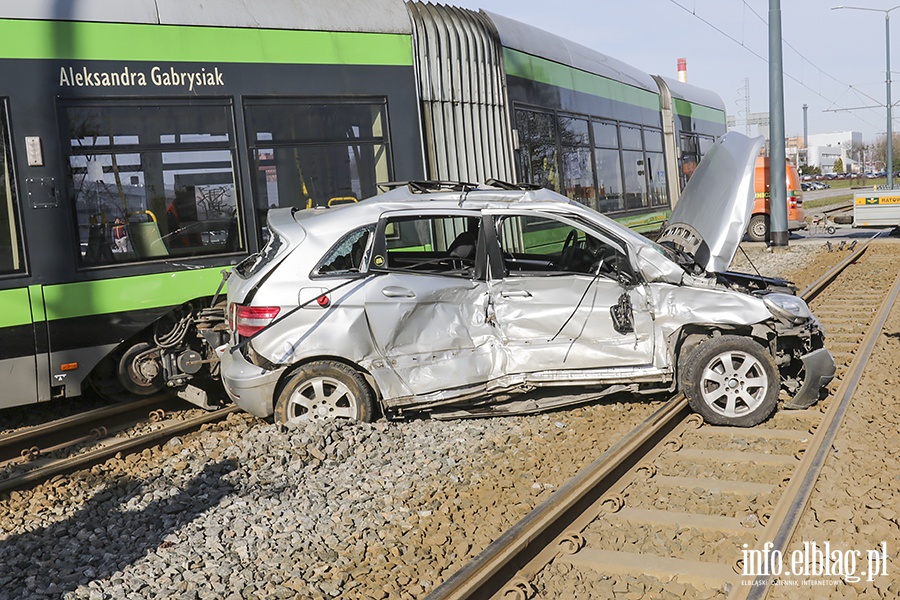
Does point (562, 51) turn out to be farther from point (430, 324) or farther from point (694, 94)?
point (694, 94)

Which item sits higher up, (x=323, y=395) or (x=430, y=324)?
(x=430, y=324)

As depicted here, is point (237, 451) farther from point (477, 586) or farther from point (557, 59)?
point (557, 59)

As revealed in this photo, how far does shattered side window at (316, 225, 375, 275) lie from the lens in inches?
280

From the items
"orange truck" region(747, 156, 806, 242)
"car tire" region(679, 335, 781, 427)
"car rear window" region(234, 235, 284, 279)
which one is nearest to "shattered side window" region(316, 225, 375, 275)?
"car rear window" region(234, 235, 284, 279)

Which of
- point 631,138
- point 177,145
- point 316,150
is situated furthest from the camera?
point 631,138

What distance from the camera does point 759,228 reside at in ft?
84.6

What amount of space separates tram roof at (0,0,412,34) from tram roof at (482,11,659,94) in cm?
202

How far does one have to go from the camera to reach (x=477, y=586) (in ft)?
13.7

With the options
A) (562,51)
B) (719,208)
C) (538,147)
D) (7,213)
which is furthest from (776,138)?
(7,213)

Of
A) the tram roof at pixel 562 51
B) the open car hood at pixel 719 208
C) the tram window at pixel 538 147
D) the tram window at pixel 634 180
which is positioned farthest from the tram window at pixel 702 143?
the open car hood at pixel 719 208

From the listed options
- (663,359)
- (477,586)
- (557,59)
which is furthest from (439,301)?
(557,59)

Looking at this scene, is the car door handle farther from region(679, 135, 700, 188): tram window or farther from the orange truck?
the orange truck

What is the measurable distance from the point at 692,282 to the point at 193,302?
168 inches

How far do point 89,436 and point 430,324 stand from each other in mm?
2991
